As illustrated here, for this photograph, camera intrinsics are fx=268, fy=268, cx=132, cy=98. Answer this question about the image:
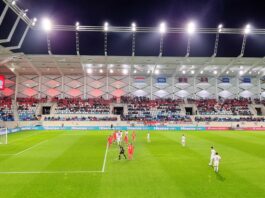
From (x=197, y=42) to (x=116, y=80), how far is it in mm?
23015

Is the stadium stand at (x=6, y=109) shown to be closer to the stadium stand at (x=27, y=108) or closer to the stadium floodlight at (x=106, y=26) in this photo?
the stadium stand at (x=27, y=108)

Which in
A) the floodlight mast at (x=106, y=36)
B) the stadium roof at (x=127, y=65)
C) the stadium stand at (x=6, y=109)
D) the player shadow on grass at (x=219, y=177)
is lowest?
the player shadow on grass at (x=219, y=177)

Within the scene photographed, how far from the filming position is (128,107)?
66.5 metres

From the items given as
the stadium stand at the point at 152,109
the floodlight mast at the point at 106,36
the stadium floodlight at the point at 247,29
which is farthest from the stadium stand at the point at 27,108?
the stadium floodlight at the point at 247,29

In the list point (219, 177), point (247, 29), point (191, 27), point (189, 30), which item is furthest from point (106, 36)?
point (219, 177)

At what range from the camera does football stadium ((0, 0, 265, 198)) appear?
1580 cm

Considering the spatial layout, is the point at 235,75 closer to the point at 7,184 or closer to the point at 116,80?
the point at 116,80

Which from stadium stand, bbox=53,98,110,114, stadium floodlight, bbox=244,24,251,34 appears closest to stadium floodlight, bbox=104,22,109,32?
stadium stand, bbox=53,98,110,114

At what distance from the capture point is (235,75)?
228ft

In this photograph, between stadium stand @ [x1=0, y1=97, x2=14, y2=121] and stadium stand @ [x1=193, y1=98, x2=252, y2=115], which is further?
stadium stand @ [x1=193, y1=98, x2=252, y2=115]

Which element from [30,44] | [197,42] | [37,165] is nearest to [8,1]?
[30,44]

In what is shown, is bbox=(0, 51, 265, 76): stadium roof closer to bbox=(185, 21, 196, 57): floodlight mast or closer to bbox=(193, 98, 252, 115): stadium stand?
bbox=(185, 21, 196, 57): floodlight mast

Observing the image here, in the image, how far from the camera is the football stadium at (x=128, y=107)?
15.8m

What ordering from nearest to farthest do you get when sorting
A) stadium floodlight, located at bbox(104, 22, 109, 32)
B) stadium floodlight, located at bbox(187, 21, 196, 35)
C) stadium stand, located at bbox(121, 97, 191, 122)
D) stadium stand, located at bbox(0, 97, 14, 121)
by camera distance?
stadium floodlight, located at bbox(187, 21, 196, 35) → stadium floodlight, located at bbox(104, 22, 109, 32) → stadium stand, located at bbox(0, 97, 14, 121) → stadium stand, located at bbox(121, 97, 191, 122)
